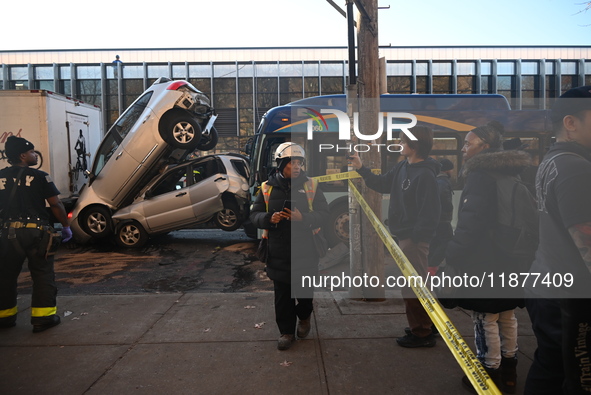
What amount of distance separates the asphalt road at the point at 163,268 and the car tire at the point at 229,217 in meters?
0.47

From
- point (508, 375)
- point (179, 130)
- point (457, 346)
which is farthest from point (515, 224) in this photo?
point (179, 130)

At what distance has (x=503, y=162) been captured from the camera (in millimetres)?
3129

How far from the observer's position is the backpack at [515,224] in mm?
3092

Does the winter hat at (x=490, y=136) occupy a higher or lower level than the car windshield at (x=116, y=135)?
lower


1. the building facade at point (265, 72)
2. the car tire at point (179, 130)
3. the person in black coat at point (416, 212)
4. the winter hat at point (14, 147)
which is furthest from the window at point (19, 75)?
the person in black coat at point (416, 212)

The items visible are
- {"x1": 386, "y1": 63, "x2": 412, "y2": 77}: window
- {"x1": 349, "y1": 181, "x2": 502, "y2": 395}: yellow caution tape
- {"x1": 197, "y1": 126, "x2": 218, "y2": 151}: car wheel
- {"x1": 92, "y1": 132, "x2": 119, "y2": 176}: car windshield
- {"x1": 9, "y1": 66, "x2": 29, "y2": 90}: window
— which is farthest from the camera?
{"x1": 9, "y1": 66, "x2": 29, "y2": 90}: window

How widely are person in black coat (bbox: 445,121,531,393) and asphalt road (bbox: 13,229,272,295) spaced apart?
13.2 ft

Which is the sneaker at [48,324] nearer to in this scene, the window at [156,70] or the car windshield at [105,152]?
the car windshield at [105,152]

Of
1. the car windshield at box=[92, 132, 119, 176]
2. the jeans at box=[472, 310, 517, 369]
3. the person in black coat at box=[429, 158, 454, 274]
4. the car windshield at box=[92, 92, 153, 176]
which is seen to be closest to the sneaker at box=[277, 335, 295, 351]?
the person in black coat at box=[429, 158, 454, 274]

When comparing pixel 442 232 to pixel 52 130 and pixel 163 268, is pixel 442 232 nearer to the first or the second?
pixel 163 268

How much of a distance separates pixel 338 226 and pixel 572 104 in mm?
7114

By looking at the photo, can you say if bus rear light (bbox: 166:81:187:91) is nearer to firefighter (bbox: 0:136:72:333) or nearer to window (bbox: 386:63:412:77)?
firefighter (bbox: 0:136:72:333)

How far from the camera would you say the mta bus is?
907 cm

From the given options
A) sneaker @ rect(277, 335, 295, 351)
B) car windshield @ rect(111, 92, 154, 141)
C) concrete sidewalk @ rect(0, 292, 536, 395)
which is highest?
car windshield @ rect(111, 92, 154, 141)
